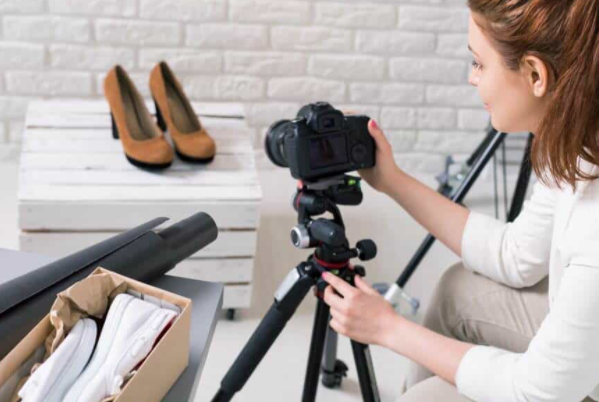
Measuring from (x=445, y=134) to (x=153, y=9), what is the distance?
106cm

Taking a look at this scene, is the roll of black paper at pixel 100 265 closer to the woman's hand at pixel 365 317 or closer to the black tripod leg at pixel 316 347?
the woman's hand at pixel 365 317

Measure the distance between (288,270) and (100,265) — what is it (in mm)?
1251

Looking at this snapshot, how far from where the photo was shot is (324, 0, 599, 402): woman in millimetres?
863

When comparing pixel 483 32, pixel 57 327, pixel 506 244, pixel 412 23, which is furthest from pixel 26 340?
pixel 412 23

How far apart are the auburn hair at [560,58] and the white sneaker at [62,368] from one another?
0.57m

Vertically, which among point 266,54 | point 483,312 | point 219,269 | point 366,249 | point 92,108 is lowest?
point 219,269

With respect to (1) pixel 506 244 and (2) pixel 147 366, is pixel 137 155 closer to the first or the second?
(1) pixel 506 244

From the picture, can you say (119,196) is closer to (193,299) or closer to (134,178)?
(134,178)

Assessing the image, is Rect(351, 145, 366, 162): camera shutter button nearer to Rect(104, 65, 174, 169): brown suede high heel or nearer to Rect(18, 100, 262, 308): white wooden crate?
Rect(18, 100, 262, 308): white wooden crate

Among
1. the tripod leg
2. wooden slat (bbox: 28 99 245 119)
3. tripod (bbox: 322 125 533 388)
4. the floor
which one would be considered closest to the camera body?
tripod (bbox: 322 125 533 388)

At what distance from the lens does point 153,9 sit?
2.31 meters

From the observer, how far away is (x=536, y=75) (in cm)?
91

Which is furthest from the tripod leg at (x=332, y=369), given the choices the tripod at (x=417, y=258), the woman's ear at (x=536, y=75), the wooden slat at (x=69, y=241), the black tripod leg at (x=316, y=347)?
the woman's ear at (x=536, y=75)

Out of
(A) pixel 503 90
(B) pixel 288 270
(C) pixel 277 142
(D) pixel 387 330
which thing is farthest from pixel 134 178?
(A) pixel 503 90
